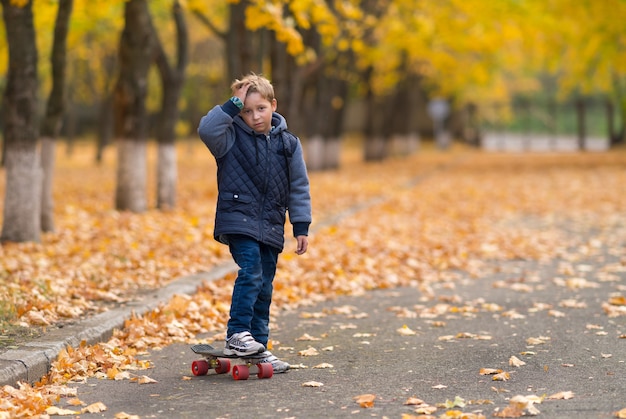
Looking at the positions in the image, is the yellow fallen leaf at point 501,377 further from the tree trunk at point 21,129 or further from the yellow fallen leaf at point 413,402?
the tree trunk at point 21,129

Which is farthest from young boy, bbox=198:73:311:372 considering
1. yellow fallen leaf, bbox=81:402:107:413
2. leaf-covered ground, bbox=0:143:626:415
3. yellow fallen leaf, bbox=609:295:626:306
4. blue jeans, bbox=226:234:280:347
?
yellow fallen leaf, bbox=609:295:626:306

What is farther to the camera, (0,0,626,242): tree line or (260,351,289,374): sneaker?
(0,0,626,242): tree line

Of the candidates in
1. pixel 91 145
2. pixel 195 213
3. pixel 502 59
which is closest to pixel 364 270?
pixel 195 213

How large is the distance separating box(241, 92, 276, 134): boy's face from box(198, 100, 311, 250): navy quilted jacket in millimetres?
80

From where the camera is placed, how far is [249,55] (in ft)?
63.4

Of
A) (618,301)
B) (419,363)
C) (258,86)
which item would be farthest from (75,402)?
(618,301)

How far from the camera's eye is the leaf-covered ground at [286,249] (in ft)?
25.2

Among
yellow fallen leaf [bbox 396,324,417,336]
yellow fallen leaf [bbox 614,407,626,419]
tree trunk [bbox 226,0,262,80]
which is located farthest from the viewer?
tree trunk [bbox 226,0,262,80]

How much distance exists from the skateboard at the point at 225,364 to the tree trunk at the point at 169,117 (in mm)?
11694

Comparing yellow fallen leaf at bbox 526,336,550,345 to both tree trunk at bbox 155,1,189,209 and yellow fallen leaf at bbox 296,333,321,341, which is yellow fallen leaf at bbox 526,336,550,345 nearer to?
yellow fallen leaf at bbox 296,333,321,341

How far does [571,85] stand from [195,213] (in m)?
21.6

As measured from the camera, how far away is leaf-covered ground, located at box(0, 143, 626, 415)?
7691mm

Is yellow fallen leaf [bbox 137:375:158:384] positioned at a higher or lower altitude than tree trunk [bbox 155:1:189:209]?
lower

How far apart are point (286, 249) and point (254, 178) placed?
20.9 ft
